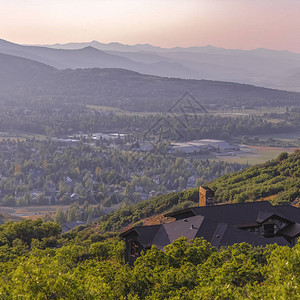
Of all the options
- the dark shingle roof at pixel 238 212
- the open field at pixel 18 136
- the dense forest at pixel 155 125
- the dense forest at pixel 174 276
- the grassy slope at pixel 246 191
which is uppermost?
the dense forest at pixel 174 276

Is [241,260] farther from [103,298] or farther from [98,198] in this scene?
[98,198]

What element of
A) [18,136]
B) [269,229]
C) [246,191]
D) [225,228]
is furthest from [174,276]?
[18,136]

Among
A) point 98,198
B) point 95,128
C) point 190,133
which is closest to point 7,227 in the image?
point 98,198

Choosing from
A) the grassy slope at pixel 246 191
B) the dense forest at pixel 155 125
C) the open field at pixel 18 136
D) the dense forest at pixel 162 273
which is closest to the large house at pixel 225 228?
the dense forest at pixel 162 273

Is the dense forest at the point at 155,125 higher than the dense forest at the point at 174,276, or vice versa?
the dense forest at the point at 174,276

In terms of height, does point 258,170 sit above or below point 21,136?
above

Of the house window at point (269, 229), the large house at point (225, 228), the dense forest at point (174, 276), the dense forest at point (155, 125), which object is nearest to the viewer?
the dense forest at point (174, 276)

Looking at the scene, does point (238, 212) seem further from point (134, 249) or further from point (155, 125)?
point (155, 125)

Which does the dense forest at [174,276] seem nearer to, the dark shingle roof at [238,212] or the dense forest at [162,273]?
the dense forest at [162,273]
